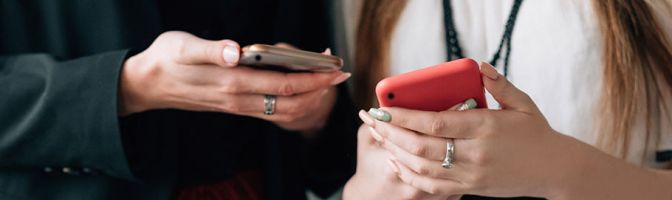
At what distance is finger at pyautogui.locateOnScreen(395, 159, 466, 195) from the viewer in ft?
2.14

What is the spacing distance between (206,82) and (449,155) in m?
0.24

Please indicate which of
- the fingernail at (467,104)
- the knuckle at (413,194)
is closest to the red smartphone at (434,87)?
the fingernail at (467,104)

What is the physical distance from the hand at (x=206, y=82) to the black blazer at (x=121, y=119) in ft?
0.09

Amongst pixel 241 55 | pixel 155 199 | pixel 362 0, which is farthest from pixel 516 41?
pixel 155 199

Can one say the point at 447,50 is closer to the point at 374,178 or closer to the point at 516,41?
the point at 516,41

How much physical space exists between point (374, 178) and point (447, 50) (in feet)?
0.57

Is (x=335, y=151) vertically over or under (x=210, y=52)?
under

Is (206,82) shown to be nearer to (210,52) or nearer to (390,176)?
(210,52)

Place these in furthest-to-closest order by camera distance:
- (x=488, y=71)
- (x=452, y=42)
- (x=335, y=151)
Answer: (x=335, y=151) → (x=452, y=42) → (x=488, y=71)

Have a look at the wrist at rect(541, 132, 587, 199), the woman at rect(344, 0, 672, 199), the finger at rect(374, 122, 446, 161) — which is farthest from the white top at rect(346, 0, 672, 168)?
the finger at rect(374, 122, 446, 161)

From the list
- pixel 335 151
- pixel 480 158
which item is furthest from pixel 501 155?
pixel 335 151

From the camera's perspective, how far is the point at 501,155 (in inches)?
25.0

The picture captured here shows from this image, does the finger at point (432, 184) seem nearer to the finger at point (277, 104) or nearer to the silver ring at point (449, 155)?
the silver ring at point (449, 155)

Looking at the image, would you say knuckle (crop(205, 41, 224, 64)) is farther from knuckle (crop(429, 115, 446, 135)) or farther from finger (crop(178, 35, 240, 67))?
knuckle (crop(429, 115, 446, 135))
